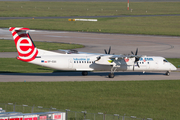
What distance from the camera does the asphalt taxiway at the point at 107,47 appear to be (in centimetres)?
4359

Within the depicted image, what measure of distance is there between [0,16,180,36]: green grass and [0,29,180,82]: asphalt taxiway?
8486mm

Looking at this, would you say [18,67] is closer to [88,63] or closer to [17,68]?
[17,68]

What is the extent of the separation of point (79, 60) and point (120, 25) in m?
76.1

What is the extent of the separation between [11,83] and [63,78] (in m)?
7.33

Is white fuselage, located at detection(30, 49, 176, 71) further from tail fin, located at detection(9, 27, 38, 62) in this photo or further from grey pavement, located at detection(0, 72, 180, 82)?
grey pavement, located at detection(0, 72, 180, 82)

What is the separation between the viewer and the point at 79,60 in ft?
140

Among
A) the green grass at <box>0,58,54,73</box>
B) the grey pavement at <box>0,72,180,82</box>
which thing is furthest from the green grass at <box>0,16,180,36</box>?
the grey pavement at <box>0,72,180,82</box>

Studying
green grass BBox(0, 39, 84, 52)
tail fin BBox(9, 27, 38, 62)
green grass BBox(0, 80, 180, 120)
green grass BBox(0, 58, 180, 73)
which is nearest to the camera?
green grass BBox(0, 80, 180, 120)

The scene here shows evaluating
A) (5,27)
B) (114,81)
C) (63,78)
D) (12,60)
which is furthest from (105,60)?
(5,27)

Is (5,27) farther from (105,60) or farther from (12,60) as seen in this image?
(105,60)

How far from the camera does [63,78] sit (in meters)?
43.1

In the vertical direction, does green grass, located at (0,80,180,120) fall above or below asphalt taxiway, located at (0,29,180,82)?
below

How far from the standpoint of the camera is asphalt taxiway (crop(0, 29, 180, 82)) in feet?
143

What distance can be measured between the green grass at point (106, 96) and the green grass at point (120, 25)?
61637 mm
